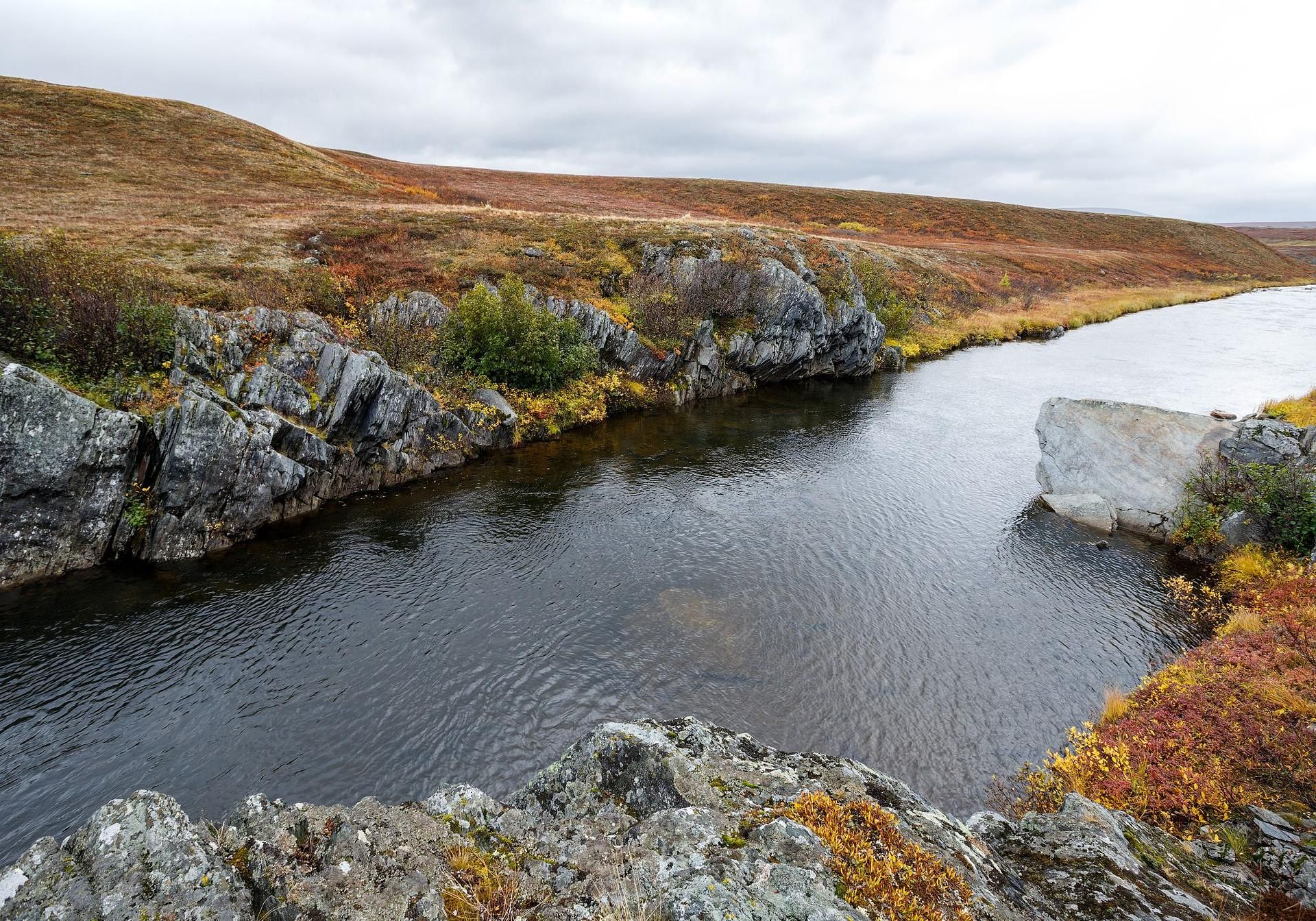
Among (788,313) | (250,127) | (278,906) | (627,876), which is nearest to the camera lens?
(278,906)

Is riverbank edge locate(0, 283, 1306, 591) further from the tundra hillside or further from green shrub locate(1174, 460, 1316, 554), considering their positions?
green shrub locate(1174, 460, 1316, 554)

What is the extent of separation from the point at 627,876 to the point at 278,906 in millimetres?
3843

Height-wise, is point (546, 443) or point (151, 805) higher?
point (151, 805)

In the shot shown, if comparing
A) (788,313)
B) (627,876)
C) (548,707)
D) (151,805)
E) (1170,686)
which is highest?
(788,313)

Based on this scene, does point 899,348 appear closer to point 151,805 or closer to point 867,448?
point 867,448

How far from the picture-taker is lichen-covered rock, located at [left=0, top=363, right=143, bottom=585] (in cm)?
1984

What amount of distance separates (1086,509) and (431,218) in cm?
5656

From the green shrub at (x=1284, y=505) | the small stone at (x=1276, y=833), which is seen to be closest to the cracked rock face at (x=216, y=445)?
the small stone at (x=1276, y=833)

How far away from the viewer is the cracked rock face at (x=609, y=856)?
6.46 m

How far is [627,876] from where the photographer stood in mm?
7082

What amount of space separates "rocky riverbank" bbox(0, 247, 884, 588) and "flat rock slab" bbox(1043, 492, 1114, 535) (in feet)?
94.8

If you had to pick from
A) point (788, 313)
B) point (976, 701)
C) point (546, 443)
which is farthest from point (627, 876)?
point (788, 313)

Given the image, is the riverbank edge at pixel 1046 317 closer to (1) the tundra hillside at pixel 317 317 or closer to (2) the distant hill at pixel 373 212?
(1) the tundra hillside at pixel 317 317

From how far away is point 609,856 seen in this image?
754 cm
